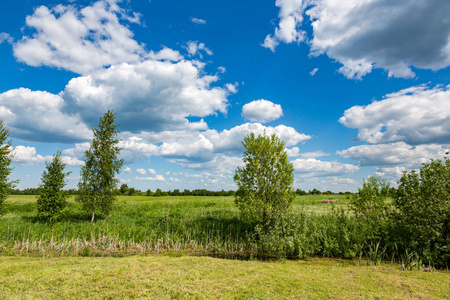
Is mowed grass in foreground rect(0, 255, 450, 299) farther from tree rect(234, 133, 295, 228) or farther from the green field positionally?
tree rect(234, 133, 295, 228)

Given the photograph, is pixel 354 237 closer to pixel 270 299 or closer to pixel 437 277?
pixel 437 277

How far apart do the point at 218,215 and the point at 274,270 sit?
13.0 metres

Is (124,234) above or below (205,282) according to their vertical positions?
below

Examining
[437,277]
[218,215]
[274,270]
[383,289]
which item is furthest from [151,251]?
[437,277]

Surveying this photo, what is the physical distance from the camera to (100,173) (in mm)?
21141

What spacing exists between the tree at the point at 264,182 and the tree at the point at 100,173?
12.0 m

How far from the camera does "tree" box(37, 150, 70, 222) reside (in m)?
20.1

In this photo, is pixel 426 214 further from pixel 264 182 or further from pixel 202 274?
pixel 202 274

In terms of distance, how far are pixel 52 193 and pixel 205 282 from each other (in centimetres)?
1843

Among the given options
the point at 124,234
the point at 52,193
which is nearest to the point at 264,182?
the point at 124,234

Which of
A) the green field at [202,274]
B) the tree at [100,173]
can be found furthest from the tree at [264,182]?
the tree at [100,173]

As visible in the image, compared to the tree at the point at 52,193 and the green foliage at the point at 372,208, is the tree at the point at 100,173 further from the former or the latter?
the green foliage at the point at 372,208

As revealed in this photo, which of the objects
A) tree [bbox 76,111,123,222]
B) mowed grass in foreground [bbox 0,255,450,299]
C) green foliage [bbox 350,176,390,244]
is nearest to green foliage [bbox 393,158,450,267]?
green foliage [bbox 350,176,390,244]

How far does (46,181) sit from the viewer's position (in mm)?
20344
